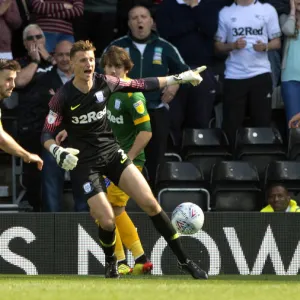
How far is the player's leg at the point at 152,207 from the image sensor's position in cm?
958

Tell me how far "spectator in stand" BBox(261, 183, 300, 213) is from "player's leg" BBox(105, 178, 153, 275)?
2219 mm

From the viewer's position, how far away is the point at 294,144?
13.7 m

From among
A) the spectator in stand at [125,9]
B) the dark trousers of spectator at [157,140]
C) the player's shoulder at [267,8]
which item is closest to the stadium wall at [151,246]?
the dark trousers of spectator at [157,140]

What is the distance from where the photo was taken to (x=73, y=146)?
32.7 ft

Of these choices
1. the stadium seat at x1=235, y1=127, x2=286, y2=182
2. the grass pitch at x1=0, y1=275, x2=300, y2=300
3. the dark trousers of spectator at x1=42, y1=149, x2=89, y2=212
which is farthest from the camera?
the stadium seat at x1=235, y1=127, x2=286, y2=182

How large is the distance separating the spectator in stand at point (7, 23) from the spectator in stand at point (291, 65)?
3.40m

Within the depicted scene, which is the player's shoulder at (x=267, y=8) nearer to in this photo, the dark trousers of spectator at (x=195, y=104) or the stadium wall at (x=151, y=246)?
the dark trousers of spectator at (x=195, y=104)

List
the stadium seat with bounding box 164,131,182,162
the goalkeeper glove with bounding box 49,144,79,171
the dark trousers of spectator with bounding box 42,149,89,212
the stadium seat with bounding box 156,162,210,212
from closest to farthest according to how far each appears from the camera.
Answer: the goalkeeper glove with bounding box 49,144,79,171
the dark trousers of spectator with bounding box 42,149,89,212
the stadium seat with bounding box 156,162,210,212
the stadium seat with bounding box 164,131,182,162

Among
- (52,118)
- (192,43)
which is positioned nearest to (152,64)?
(192,43)

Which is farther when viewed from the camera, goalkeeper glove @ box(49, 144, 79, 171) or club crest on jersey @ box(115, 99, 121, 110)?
club crest on jersey @ box(115, 99, 121, 110)

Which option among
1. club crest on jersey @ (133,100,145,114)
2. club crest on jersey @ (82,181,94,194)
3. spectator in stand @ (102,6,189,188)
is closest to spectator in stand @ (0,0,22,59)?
spectator in stand @ (102,6,189,188)

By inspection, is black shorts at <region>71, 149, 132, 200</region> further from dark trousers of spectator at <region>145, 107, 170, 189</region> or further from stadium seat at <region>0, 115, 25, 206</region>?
stadium seat at <region>0, 115, 25, 206</region>

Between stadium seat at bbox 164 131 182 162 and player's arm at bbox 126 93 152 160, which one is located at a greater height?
player's arm at bbox 126 93 152 160

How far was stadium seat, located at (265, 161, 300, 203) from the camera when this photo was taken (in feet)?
42.7
